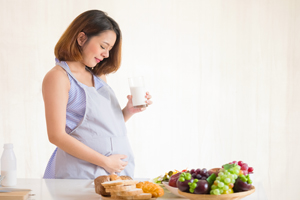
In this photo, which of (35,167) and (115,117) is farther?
(35,167)

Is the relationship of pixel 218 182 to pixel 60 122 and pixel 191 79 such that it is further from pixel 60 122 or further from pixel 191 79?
pixel 191 79

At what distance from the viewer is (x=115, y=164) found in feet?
4.98

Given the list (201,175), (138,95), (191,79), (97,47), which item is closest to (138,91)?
(138,95)

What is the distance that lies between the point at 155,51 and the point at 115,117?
1498 millimetres

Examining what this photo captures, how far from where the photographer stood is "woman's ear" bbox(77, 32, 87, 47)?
5.30ft

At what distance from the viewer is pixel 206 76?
3066mm

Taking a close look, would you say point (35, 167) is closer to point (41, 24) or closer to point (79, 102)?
point (41, 24)

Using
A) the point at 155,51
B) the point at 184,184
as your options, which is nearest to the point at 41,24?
the point at 155,51

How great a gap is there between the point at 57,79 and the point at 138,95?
39cm

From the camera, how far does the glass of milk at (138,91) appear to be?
167cm

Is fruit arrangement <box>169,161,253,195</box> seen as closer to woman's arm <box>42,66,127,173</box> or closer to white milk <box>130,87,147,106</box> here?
woman's arm <box>42,66,127,173</box>

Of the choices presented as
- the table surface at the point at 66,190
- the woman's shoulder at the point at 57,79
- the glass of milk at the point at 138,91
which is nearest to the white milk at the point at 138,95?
the glass of milk at the point at 138,91

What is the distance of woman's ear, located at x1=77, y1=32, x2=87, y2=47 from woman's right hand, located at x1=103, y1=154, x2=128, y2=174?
52 centimetres

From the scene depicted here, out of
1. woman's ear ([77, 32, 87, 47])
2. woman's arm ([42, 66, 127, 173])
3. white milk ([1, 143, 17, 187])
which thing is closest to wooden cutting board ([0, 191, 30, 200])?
white milk ([1, 143, 17, 187])
